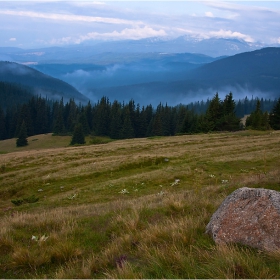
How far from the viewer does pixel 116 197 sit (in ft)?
51.4

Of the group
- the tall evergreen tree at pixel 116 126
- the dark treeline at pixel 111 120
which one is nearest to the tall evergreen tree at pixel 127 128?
the dark treeline at pixel 111 120

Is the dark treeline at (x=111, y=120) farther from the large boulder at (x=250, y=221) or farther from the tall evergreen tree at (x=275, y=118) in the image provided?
the large boulder at (x=250, y=221)

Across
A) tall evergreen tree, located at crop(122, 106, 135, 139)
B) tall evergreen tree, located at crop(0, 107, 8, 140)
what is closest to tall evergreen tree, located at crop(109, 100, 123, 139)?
tall evergreen tree, located at crop(122, 106, 135, 139)

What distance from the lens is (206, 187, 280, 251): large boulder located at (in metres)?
5.47

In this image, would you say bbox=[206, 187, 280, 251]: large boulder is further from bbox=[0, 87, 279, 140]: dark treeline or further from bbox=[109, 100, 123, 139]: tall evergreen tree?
bbox=[109, 100, 123, 139]: tall evergreen tree

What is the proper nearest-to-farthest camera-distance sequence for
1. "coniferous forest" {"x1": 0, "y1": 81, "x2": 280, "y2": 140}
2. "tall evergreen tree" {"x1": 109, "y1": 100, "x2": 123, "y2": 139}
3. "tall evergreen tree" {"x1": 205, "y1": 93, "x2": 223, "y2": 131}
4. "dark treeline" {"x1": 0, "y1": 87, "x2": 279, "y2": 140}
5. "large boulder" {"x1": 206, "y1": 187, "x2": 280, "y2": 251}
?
1. "large boulder" {"x1": 206, "y1": 187, "x2": 280, "y2": 251}
2. "tall evergreen tree" {"x1": 205, "y1": 93, "x2": 223, "y2": 131}
3. "coniferous forest" {"x1": 0, "y1": 81, "x2": 280, "y2": 140}
4. "dark treeline" {"x1": 0, "y1": 87, "x2": 279, "y2": 140}
5. "tall evergreen tree" {"x1": 109, "y1": 100, "x2": 123, "y2": 139}

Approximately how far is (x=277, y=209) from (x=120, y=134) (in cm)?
10384

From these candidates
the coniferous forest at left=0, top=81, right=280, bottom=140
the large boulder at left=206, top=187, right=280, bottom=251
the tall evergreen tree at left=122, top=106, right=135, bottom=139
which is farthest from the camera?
the tall evergreen tree at left=122, top=106, right=135, bottom=139

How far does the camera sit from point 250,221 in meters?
5.80

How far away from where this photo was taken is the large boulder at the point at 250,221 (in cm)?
547

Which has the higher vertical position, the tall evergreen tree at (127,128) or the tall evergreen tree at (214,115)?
the tall evergreen tree at (214,115)

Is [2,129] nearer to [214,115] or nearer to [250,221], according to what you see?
[214,115]

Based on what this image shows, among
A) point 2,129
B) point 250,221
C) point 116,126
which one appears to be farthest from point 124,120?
point 250,221

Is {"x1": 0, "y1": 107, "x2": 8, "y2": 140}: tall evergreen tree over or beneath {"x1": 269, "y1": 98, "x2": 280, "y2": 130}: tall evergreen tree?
beneath
